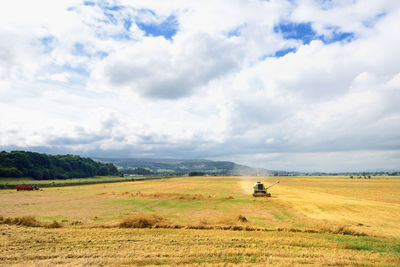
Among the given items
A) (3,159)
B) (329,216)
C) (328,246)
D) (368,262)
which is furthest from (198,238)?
(3,159)

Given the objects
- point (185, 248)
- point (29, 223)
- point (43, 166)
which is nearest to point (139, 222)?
point (185, 248)

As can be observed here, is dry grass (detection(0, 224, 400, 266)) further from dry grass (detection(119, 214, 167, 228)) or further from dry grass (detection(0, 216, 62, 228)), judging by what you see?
dry grass (detection(119, 214, 167, 228))

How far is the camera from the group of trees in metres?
116

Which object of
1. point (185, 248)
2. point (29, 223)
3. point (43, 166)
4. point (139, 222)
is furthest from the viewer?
point (43, 166)

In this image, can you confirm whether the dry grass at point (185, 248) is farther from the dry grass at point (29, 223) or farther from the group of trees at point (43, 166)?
the group of trees at point (43, 166)

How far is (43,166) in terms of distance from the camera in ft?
471

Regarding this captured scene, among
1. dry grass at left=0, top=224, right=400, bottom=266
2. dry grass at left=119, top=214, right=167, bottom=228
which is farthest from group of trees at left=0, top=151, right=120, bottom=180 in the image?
dry grass at left=0, top=224, right=400, bottom=266

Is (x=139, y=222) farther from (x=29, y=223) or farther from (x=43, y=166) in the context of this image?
(x=43, y=166)

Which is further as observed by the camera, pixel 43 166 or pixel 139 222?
pixel 43 166

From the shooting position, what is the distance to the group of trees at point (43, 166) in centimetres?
11606

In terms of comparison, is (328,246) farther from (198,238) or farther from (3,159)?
(3,159)

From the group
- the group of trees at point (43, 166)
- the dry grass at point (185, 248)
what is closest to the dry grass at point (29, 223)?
the dry grass at point (185, 248)

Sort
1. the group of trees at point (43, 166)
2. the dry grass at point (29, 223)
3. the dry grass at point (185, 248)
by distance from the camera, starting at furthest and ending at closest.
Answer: the group of trees at point (43, 166), the dry grass at point (29, 223), the dry grass at point (185, 248)

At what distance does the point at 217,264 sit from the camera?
39.2ft
